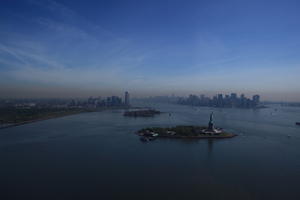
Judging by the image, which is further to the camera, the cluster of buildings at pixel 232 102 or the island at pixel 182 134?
the cluster of buildings at pixel 232 102

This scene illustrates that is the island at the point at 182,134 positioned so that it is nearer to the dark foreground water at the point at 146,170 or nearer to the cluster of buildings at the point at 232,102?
the dark foreground water at the point at 146,170

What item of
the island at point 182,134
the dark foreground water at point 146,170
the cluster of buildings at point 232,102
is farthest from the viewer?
the cluster of buildings at point 232,102

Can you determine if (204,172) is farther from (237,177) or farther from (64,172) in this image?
(64,172)

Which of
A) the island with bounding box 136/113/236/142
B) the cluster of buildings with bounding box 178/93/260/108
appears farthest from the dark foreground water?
the cluster of buildings with bounding box 178/93/260/108

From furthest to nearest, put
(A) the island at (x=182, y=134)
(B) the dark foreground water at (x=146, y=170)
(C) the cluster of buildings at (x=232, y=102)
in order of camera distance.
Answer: (C) the cluster of buildings at (x=232, y=102) → (A) the island at (x=182, y=134) → (B) the dark foreground water at (x=146, y=170)

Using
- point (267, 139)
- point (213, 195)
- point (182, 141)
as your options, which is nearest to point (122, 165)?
A: point (213, 195)

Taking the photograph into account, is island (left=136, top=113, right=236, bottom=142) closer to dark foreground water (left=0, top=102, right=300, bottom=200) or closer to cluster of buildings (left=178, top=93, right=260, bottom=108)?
dark foreground water (left=0, top=102, right=300, bottom=200)

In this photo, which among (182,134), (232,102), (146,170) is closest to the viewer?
(146,170)

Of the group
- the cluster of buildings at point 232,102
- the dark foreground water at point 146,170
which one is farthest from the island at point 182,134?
the cluster of buildings at point 232,102

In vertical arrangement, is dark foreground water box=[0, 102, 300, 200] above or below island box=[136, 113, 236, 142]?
below

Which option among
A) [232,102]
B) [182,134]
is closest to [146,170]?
[182,134]

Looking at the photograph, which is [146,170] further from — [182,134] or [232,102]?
[232,102]

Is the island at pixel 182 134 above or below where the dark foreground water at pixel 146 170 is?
above
